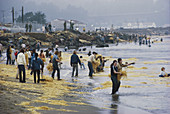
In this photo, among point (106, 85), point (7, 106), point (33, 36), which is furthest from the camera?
point (33, 36)

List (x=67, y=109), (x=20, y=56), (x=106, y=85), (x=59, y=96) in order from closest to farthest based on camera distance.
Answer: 1. (x=67, y=109)
2. (x=59, y=96)
3. (x=20, y=56)
4. (x=106, y=85)

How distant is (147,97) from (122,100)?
1524 millimetres

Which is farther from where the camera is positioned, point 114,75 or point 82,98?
point 114,75

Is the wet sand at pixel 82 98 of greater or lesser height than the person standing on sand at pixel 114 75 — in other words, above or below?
below

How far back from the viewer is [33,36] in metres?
86.6

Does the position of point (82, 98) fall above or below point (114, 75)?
below

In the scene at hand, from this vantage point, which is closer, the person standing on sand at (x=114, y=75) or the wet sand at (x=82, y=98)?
the wet sand at (x=82, y=98)

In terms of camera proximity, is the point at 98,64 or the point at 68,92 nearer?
the point at 68,92

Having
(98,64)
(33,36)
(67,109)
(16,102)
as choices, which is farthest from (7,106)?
(33,36)

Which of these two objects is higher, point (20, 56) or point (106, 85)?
point (20, 56)

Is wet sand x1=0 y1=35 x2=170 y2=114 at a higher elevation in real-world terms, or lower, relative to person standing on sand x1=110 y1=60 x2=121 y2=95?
lower

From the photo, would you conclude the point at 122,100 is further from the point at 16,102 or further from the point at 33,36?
the point at 33,36

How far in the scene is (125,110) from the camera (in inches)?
503

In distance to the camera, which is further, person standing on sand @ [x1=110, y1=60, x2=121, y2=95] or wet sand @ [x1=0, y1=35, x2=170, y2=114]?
person standing on sand @ [x1=110, y1=60, x2=121, y2=95]
